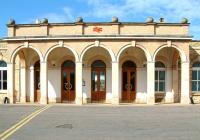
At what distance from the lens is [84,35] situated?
95.9ft

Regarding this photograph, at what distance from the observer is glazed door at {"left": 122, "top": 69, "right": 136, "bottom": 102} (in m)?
32.2

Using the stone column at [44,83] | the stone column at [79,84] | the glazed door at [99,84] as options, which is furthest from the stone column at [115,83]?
the stone column at [44,83]

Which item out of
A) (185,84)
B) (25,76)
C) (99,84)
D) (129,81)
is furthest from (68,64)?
(185,84)

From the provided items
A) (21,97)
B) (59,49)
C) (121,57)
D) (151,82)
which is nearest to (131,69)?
(121,57)

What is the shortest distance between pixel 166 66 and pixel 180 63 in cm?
111

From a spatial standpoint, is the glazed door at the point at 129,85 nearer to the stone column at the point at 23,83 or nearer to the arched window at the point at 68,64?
the arched window at the point at 68,64

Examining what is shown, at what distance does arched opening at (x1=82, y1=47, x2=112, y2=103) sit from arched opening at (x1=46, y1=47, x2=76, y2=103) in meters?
1.07

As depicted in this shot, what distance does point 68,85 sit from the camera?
107 feet

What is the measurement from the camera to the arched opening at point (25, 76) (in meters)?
→ 32.4

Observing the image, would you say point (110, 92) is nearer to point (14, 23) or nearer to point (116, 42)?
point (116, 42)

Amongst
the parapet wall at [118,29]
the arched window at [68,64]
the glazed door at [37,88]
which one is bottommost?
the glazed door at [37,88]

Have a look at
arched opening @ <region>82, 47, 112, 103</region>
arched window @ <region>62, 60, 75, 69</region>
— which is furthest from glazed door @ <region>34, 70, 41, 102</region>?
arched opening @ <region>82, 47, 112, 103</region>

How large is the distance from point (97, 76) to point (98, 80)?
32 centimetres

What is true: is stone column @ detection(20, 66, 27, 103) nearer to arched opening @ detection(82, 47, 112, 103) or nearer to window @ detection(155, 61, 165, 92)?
arched opening @ detection(82, 47, 112, 103)
